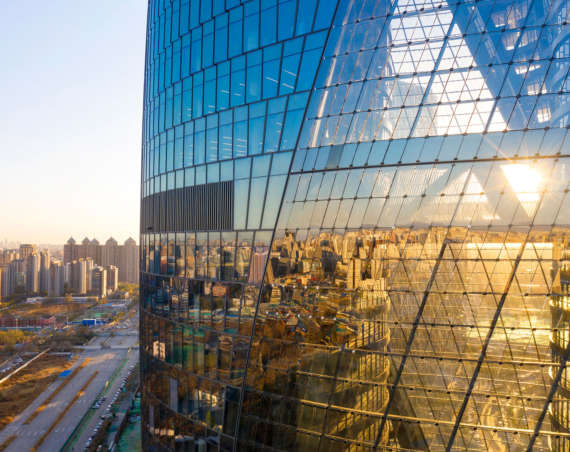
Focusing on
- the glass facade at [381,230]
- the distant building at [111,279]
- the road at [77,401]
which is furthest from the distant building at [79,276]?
the glass facade at [381,230]

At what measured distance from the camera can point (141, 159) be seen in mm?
31453

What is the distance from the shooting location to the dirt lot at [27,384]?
65188 mm

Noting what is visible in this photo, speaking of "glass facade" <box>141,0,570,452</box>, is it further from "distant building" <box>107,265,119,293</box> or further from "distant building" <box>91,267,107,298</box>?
"distant building" <box>107,265,119,293</box>

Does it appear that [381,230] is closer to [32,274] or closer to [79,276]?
[79,276]

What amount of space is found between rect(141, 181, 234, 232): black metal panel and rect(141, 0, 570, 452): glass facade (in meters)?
0.15

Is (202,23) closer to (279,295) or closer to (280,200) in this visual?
(280,200)

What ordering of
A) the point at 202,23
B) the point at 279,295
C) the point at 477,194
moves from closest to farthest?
1. the point at 477,194
2. the point at 279,295
3. the point at 202,23

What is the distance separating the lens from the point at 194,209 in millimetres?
24047

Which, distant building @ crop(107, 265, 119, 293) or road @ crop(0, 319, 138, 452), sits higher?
distant building @ crop(107, 265, 119, 293)

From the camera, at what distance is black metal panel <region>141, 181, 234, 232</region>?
22375 mm

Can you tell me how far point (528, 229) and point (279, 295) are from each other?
9.57 meters

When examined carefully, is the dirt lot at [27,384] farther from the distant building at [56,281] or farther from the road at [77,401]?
the distant building at [56,281]

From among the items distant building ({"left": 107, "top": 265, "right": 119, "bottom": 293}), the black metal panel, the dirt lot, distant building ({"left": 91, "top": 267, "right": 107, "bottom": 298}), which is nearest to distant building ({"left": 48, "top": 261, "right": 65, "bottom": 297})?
distant building ({"left": 91, "top": 267, "right": 107, "bottom": 298})

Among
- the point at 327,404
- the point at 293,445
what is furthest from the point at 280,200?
the point at 293,445
